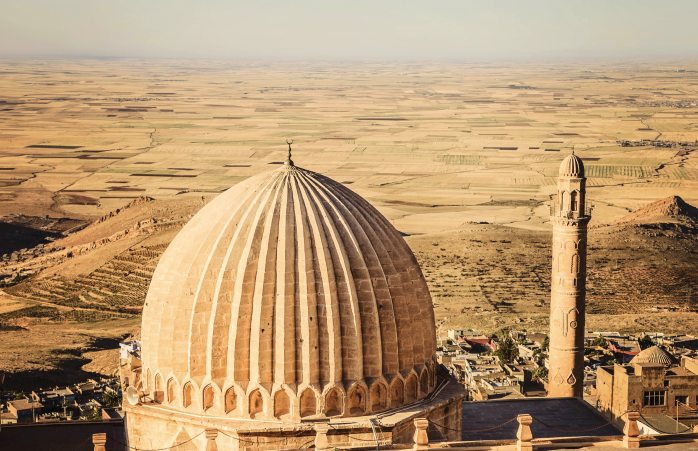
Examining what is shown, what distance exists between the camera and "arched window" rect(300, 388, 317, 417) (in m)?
12.8

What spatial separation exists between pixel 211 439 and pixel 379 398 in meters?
2.53

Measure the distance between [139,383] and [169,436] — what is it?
115 centimetres

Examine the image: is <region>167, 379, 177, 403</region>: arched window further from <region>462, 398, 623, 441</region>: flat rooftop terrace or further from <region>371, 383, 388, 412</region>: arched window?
<region>462, 398, 623, 441</region>: flat rooftop terrace

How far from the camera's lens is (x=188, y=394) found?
13203 millimetres

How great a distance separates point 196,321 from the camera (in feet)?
43.0

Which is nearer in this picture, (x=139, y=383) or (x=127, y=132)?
(x=139, y=383)

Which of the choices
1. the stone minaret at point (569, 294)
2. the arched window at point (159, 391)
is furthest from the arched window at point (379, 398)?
the stone minaret at point (569, 294)

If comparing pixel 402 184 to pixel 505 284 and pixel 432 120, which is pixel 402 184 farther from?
pixel 432 120

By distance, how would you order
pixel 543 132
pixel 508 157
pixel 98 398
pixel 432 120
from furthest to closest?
pixel 432 120
pixel 543 132
pixel 508 157
pixel 98 398

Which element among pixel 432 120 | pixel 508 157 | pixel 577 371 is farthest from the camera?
pixel 432 120

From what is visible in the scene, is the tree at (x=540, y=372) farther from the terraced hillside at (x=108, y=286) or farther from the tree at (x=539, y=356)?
the terraced hillside at (x=108, y=286)

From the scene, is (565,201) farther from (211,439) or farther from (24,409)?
(24,409)

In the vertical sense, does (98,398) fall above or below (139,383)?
below

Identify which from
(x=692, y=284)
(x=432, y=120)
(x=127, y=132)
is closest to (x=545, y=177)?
(x=692, y=284)
